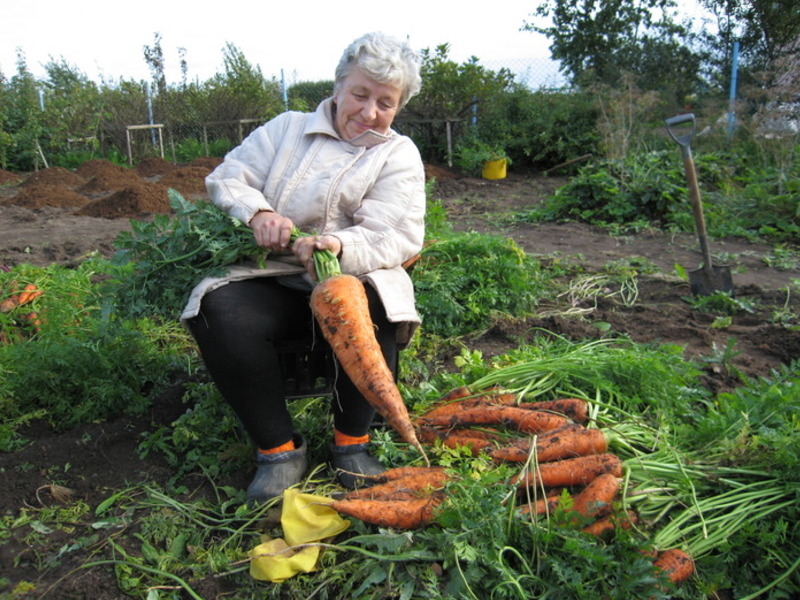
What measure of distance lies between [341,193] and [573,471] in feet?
4.00

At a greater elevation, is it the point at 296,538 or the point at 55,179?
the point at 55,179

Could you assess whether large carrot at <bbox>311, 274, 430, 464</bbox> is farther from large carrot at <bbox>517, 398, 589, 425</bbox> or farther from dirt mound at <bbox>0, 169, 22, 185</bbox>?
dirt mound at <bbox>0, 169, 22, 185</bbox>

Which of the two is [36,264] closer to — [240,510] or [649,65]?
[240,510]

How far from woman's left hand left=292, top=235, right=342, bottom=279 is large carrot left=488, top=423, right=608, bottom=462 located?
2.79 feet

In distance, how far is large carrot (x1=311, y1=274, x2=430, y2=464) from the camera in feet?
6.48

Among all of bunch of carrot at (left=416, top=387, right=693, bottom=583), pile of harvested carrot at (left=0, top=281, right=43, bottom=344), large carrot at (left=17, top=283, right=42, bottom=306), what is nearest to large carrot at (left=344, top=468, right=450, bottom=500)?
bunch of carrot at (left=416, top=387, right=693, bottom=583)

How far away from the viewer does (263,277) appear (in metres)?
2.15

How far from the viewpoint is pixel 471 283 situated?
3879mm

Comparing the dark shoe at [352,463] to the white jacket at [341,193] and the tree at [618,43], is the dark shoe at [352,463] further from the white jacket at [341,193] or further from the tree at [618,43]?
the tree at [618,43]

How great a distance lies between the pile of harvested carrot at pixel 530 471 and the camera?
5.64ft

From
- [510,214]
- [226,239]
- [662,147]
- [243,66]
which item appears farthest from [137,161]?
[226,239]

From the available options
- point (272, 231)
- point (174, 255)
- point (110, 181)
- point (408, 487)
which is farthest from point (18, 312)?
point (110, 181)

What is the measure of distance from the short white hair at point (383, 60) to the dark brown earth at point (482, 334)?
151cm

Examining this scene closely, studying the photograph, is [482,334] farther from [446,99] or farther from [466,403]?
[446,99]
